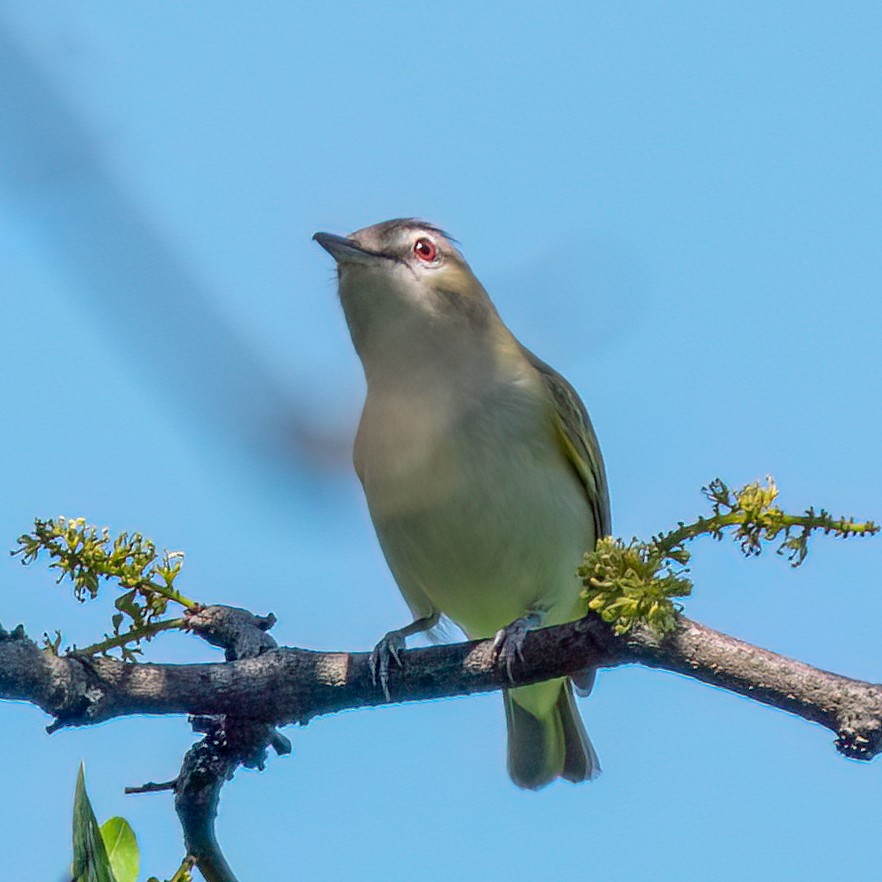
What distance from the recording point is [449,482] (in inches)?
212

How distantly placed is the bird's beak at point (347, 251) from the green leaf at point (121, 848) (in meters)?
3.59

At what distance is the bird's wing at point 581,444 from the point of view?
5.85 meters

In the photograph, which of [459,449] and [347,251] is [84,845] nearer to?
[459,449]

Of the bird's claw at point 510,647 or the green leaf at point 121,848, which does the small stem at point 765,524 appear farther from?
the green leaf at point 121,848

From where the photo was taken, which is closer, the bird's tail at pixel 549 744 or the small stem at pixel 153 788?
the small stem at pixel 153 788

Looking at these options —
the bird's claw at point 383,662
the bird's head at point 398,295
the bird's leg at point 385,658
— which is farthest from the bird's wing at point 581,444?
the bird's claw at point 383,662

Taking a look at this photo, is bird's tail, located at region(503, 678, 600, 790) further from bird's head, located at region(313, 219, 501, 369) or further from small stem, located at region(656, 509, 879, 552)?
small stem, located at region(656, 509, 879, 552)

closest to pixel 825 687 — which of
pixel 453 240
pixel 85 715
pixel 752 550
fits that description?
pixel 752 550

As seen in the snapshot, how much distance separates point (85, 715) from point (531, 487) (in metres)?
2.49

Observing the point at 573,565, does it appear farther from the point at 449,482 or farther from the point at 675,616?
the point at 675,616

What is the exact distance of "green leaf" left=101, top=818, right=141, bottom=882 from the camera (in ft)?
9.03

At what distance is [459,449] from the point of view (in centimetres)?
539

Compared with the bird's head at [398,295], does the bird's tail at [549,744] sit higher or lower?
lower

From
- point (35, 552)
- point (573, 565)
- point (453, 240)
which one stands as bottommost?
point (35, 552)
